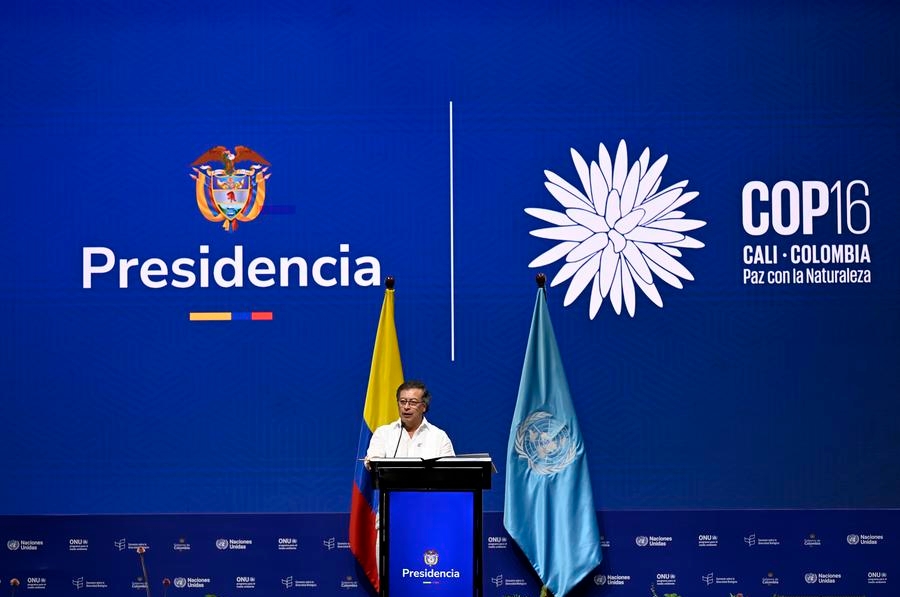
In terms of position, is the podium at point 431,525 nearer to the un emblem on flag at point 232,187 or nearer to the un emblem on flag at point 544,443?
the un emblem on flag at point 544,443

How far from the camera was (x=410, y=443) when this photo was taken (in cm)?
520

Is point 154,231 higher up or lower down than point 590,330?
higher up

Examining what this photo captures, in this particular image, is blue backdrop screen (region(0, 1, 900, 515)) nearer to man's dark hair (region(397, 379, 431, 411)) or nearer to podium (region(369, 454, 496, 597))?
man's dark hair (region(397, 379, 431, 411))

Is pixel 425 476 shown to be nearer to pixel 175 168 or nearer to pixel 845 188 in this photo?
pixel 175 168

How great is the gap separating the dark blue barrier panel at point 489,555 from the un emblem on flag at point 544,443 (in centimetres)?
40

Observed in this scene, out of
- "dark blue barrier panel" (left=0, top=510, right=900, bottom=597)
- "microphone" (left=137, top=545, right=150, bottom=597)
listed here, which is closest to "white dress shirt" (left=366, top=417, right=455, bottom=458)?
"dark blue barrier panel" (left=0, top=510, right=900, bottom=597)

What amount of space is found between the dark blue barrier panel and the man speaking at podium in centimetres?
69

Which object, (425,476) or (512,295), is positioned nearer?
(425,476)

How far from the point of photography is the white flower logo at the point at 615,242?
5.67 metres

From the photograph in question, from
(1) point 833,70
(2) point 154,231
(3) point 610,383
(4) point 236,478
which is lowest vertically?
(4) point 236,478

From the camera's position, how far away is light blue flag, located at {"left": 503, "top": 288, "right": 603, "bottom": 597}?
543 centimetres

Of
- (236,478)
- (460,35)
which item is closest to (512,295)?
(460,35)

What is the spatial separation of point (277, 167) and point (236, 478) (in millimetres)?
1766

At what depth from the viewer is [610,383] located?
223 inches
